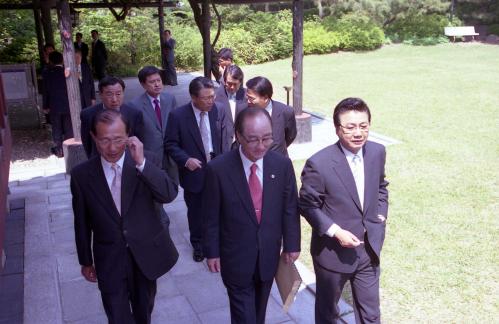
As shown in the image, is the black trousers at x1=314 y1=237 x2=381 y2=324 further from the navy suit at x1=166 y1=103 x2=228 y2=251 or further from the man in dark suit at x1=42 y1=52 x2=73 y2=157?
the man in dark suit at x1=42 y1=52 x2=73 y2=157

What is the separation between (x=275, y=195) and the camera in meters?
2.93

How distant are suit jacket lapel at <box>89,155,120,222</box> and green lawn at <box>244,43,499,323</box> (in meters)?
2.35

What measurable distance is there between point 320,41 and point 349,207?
24.2 meters

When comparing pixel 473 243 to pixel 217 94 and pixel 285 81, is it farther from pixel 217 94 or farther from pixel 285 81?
pixel 285 81

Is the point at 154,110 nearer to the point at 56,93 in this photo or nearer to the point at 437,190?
the point at 437,190

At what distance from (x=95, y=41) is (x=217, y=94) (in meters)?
13.7

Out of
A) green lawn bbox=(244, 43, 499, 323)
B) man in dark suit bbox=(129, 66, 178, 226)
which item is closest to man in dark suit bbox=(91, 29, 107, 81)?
green lawn bbox=(244, 43, 499, 323)

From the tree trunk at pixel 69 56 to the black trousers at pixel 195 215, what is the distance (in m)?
3.65

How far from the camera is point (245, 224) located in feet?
9.53

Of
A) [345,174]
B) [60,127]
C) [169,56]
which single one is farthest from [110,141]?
[169,56]

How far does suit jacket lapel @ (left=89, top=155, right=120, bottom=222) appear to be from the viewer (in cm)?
286

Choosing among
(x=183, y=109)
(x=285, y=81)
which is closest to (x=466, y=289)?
(x=183, y=109)

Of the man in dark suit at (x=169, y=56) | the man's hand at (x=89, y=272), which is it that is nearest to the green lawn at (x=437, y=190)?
the man's hand at (x=89, y=272)

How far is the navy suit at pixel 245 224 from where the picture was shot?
9.44 feet
